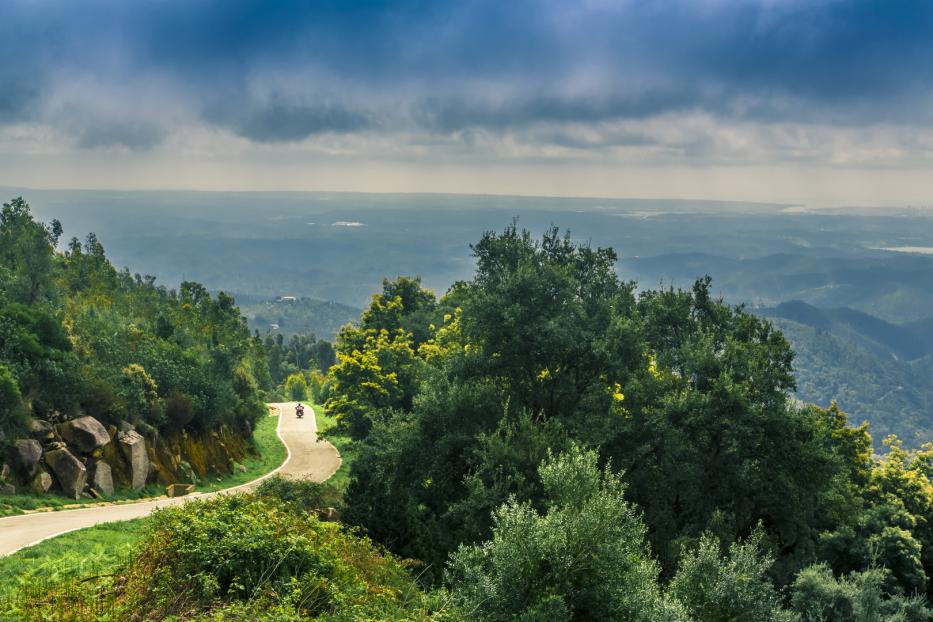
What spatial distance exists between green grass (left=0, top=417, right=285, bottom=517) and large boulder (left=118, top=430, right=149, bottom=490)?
1.64ft

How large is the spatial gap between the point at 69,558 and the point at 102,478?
1538cm

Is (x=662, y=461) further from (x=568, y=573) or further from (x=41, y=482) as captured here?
(x=41, y=482)

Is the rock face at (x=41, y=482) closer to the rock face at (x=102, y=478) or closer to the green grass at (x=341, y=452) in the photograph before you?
the rock face at (x=102, y=478)

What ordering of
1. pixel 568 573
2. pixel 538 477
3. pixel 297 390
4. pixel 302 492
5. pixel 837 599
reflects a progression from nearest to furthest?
pixel 568 573 < pixel 837 599 < pixel 302 492 < pixel 538 477 < pixel 297 390

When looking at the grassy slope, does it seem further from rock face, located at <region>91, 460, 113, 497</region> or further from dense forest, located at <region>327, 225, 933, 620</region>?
rock face, located at <region>91, 460, 113, 497</region>

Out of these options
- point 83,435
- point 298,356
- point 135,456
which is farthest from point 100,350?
point 298,356

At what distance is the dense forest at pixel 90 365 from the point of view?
97.2 ft

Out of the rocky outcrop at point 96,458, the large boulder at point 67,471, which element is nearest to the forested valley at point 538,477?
the rocky outcrop at point 96,458

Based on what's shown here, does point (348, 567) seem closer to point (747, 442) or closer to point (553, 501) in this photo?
point (553, 501)

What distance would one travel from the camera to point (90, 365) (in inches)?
1332

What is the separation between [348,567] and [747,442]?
17.2 metres

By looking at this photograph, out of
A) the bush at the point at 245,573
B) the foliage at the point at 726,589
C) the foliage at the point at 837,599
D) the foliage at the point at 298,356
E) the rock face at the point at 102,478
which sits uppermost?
the bush at the point at 245,573

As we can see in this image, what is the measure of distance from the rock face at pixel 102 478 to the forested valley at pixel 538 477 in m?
3.22

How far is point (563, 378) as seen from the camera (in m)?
29.3
